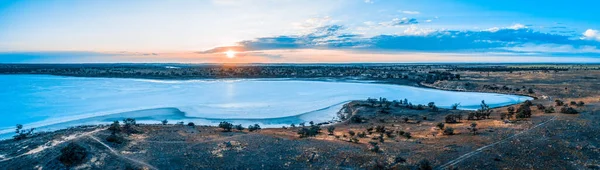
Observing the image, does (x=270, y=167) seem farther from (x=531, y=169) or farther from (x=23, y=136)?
(x=23, y=136)

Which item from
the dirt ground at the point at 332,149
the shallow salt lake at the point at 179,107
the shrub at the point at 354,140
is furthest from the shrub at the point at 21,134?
the shrub at the point at 354,140

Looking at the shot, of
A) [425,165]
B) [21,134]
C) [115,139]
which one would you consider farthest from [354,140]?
[21,134]

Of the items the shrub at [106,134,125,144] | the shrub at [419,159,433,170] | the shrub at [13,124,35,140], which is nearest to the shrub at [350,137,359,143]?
the shrub at [419,159,433,170]

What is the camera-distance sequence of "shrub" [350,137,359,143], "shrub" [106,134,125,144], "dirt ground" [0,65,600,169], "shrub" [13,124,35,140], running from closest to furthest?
1. "dirt ground" [0,65,600,169]
2. "shrub" [106,134,125,144]
3. "shrub" [350,137,359,143]
4. "shrub" [13,124,35,140]

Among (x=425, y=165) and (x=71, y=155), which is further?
(x=71, y=155)

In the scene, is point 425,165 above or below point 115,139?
below

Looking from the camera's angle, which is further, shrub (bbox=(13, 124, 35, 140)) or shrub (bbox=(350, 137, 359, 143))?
shrub (bbox=(13, 124, 35, 140))

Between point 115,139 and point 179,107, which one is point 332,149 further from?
point 179,107

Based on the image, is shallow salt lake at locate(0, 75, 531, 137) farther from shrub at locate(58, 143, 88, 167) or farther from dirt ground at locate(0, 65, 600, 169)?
shrub at locate(58, 143, 88, 167)
